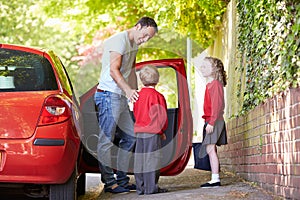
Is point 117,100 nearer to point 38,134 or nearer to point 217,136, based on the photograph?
point 217,136

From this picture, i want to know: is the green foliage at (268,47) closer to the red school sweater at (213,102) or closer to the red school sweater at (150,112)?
the red school sweater at (213,102)

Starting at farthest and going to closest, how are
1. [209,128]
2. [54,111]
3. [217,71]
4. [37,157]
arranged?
[217,71] < [209,128] < [54,111] < [37,157]

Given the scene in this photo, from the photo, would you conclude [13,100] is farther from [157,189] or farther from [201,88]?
[201,88]

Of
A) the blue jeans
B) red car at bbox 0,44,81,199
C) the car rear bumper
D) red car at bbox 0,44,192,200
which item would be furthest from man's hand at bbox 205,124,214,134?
the car rear bumper

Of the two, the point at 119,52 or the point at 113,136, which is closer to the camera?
the point at 119,52

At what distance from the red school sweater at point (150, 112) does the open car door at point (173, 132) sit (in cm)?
29

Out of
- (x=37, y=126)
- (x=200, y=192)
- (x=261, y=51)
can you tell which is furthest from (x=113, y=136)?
(x=261, y=51)

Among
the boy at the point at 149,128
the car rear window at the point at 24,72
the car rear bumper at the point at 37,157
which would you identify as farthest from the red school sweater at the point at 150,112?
the car rear bumper at the point at 37,157

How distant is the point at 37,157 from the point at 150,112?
180 cm

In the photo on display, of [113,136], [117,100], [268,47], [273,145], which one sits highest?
[268,47]

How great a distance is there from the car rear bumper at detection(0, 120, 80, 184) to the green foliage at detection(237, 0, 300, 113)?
195cm

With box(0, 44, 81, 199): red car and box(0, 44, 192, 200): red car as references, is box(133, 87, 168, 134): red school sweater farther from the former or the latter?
box(0, 44, 81, 199): red car

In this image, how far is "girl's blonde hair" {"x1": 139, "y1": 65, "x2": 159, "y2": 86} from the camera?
803 centimetres

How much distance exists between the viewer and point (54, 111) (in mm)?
6660
